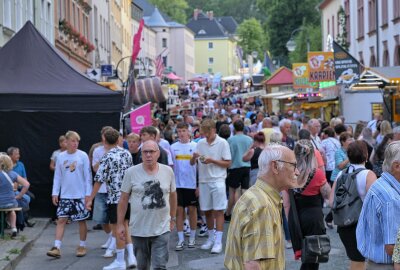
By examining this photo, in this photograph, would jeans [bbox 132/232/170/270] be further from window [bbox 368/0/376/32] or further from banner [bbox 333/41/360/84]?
window [bbox 368/0/376/32]

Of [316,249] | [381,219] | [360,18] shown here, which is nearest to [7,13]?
[316,249]

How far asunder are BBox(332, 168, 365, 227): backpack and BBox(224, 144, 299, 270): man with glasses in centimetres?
327

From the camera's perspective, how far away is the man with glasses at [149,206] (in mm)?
8953

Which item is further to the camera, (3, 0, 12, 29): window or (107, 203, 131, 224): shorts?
(3, 0, 12, 29): window

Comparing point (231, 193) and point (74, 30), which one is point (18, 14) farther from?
point (231, 193)

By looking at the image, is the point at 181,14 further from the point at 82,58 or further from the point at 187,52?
the point at 82,58

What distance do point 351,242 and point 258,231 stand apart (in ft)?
11.6

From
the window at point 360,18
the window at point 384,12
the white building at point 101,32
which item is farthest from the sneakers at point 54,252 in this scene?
the window at point 360,18

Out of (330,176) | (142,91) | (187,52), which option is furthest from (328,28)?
(187,52)

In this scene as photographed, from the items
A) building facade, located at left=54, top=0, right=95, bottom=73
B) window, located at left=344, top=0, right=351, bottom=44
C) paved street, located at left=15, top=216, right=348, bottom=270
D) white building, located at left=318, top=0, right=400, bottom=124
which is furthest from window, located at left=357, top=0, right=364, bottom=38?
paved street, located at left=15, top=216, right=348, bottom=270

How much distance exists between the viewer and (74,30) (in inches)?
1448

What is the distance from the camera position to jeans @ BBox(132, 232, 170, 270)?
29.2 ft

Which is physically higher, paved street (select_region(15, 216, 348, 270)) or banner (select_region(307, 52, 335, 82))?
banner (select_region(307, 52, 335, 82))

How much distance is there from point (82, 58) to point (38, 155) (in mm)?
23284
